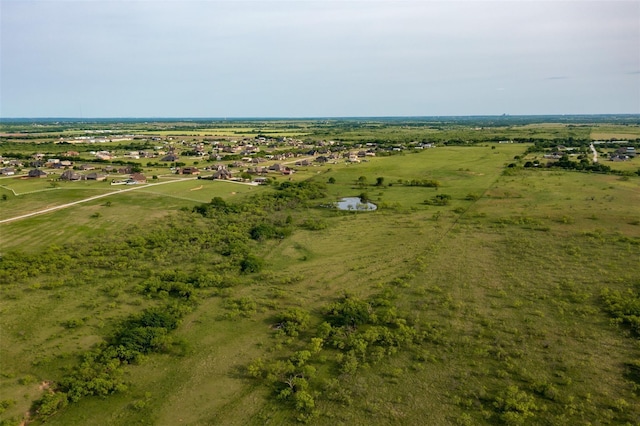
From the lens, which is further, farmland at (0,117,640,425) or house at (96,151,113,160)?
house at (96,151,113,160)

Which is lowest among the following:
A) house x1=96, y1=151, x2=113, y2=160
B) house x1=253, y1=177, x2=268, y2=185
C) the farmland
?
the farmland

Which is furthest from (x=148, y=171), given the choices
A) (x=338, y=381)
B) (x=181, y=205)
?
(x=338, y=381)

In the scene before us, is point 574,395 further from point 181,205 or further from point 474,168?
point 474,168

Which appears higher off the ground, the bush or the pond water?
the pond water

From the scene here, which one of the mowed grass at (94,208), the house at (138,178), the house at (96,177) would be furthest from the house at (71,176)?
the house at (138,178)

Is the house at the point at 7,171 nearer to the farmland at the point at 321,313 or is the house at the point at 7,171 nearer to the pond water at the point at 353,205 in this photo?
the farmland at the point at 321,313

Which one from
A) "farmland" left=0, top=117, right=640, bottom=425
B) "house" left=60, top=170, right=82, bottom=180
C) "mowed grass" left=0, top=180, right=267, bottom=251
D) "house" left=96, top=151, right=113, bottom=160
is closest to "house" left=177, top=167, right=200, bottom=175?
"mowed grass" left=0, top=180, right=267, bottom=251

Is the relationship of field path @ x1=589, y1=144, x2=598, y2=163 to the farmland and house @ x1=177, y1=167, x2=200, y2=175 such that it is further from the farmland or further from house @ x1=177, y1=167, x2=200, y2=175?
house @ x1=177, y1=167, x2=200, y2=175
